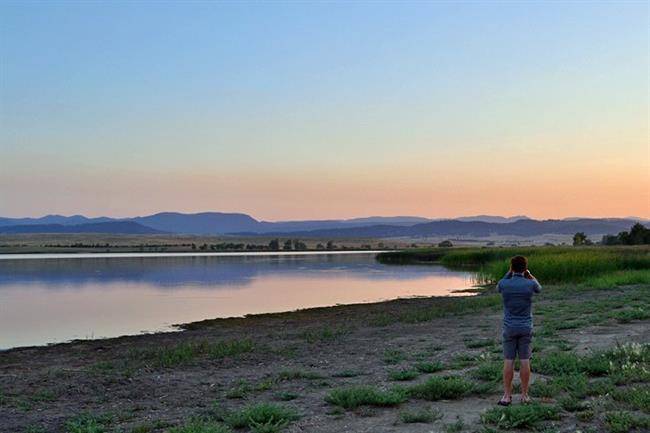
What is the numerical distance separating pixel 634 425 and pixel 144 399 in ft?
22.0

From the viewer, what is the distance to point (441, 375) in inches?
429

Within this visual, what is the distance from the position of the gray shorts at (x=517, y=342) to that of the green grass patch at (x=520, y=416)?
0.71 m

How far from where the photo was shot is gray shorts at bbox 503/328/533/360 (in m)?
8.54

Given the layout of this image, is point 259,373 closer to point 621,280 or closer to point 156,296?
point 621,280

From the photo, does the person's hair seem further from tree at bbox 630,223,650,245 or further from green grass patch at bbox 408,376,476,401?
Answer: tree at bbox 630,223,650,245

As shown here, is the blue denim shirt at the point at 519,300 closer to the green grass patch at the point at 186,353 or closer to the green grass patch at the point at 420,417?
the green grass patch at the point at 420,417

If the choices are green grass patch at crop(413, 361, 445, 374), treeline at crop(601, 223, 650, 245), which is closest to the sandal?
green grass patch at crop(413, 361, 445, 374)

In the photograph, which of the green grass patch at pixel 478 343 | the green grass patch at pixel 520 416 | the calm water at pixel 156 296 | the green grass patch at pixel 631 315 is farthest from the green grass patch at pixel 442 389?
the calm water at pixel 156 296

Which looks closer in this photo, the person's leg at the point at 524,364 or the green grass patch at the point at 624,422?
the green grass patch at the point at 624,422

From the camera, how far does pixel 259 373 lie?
12.2m

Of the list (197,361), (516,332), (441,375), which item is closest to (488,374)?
(441,375)

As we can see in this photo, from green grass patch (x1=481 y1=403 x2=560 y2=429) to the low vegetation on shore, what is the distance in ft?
0.05

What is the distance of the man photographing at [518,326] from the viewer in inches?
333

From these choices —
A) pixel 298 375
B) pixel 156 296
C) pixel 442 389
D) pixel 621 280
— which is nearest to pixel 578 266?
pixel 621 280
